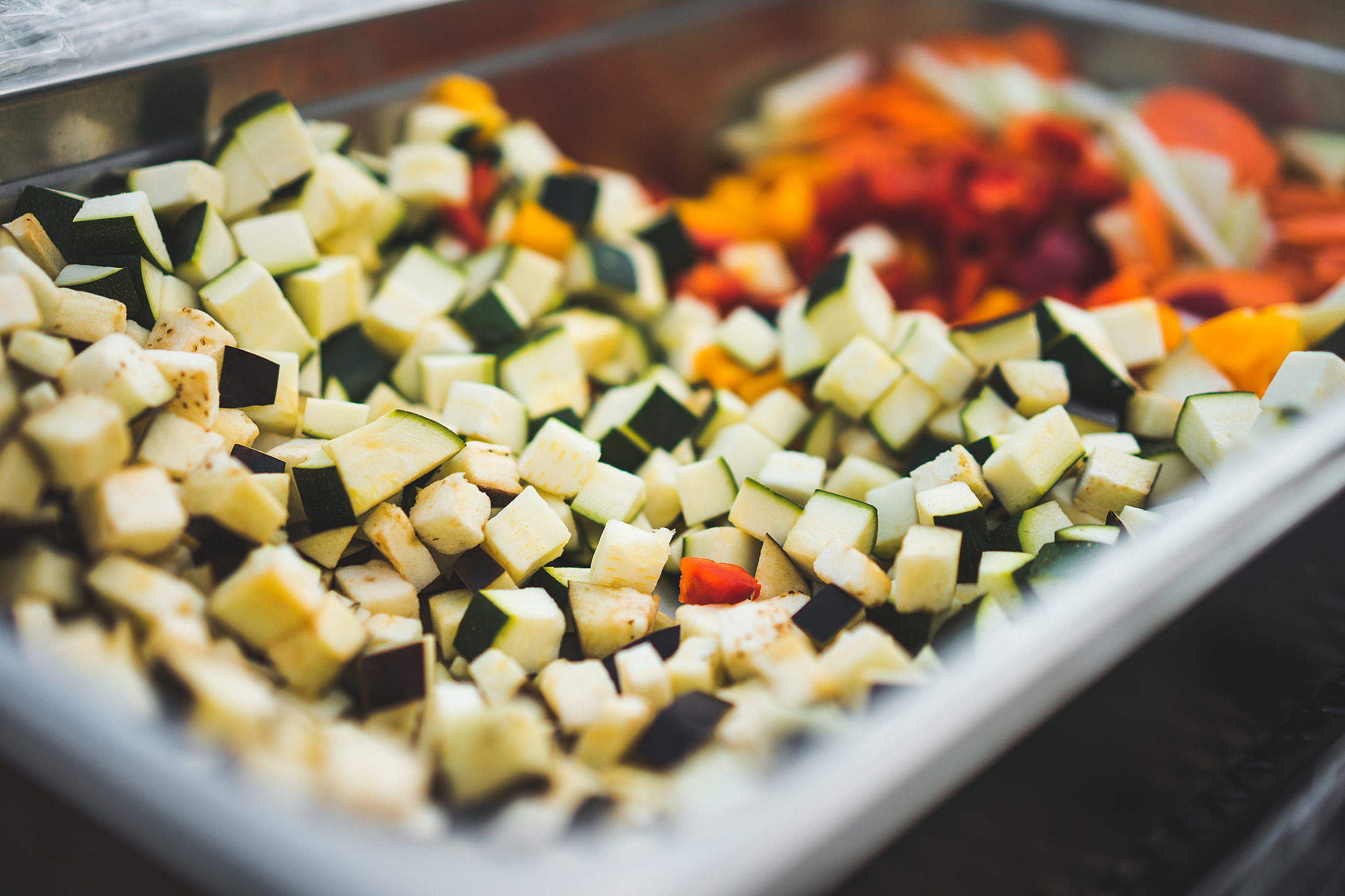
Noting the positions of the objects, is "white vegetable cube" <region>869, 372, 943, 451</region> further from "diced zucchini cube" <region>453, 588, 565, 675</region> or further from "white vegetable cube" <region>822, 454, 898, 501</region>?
"diced zucchini cube" <region>453, 588, 565, 675</region>

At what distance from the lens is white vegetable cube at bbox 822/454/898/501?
103 centimetres

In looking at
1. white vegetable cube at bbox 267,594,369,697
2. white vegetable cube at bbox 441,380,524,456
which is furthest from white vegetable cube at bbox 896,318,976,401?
white vegetable cube at bbox 267,594,369,697

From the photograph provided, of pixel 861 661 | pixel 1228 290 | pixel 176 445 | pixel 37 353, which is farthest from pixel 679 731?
pixel 1228 290

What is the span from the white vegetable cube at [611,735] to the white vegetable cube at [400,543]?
0.91 ft

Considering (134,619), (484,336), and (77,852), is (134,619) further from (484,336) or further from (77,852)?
(484,336)

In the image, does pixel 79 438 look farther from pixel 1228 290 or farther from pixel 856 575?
pixel 1228 290

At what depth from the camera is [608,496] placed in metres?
0.97

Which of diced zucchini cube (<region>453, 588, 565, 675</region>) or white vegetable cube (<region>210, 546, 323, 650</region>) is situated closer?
white vegetable cube (<region>210, 546, 323, 650</region>)

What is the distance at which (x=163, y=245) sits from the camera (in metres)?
0.98

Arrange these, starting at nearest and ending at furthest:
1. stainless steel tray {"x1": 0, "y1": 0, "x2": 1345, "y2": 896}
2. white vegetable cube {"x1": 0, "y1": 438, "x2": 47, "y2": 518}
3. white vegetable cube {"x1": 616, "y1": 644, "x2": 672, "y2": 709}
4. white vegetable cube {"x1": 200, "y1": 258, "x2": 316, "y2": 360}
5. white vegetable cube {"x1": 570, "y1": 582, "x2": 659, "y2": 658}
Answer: stainless steel tray {"x1": 0, "y1": 0, "x2": 1345, "y2": 896}
white vegetable cube {"x1": 0, "y1": 438, "x2": 47, "y2": 518}
white vegetable cube {"x1": 616, "y1": 644, "x2": 672, "y2": 709}
white vegetable cube {"x1": 570, "y1": 582, "x2": 659, "y2": 658}
white vegetable cube {"x1": 200, "y1": 258, "x2": 316, "y2": 360}

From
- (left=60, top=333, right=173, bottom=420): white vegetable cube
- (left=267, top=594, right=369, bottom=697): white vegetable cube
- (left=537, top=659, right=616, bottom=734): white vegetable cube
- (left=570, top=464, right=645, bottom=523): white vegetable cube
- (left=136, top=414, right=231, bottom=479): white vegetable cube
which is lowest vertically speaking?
(left=537, top=659, right=616, bottom=734): white vegetable cube

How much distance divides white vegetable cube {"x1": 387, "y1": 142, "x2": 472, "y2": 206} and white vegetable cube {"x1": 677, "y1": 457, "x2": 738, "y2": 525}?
0.57 metres

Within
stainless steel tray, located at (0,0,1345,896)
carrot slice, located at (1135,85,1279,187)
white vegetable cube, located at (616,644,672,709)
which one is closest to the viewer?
stainless steel tray, located at (0,0,1345,896)

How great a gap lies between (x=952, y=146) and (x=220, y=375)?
4.36 ft
